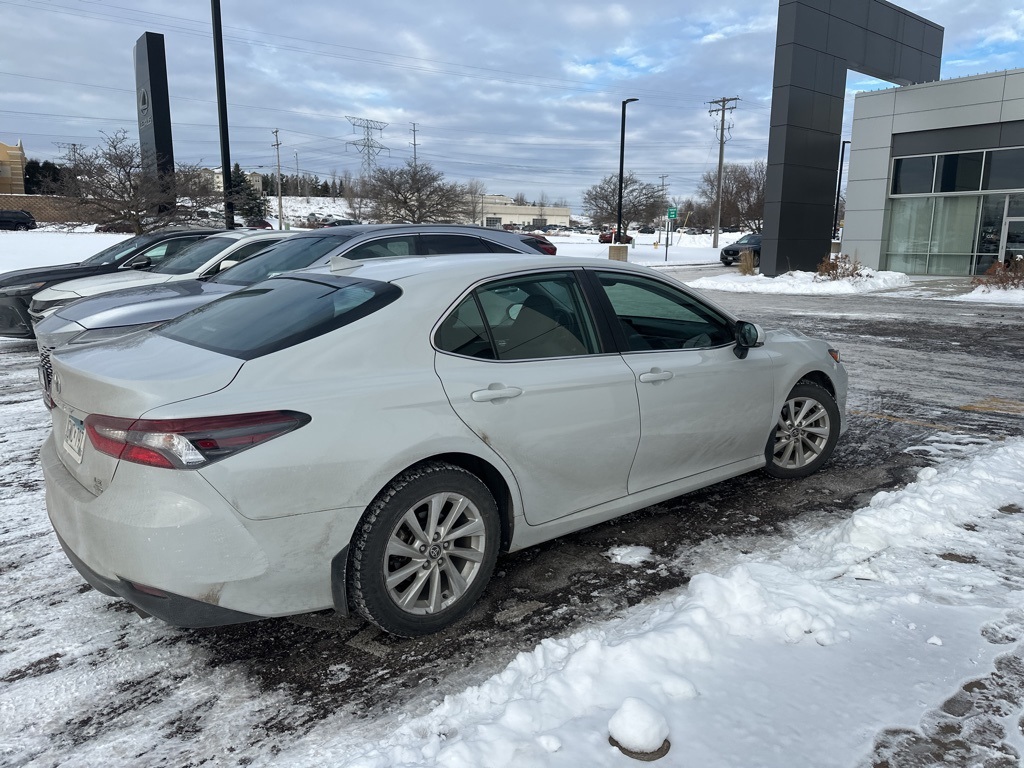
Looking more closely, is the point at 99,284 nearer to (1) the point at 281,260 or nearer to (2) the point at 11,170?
(1) the point at 281,260

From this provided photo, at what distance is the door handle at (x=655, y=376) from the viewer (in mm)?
3821

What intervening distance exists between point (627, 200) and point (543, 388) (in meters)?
78.1

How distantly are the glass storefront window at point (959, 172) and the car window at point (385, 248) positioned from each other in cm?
A: 2410

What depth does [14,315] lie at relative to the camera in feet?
31.2

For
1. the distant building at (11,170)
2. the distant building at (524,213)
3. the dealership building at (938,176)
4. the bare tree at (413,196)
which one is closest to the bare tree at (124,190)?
the bare tree at (413,196)

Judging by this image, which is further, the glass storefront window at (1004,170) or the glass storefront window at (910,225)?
the glass storefront window at (910,225)

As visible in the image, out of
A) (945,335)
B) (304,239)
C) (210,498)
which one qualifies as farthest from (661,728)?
(945,335)

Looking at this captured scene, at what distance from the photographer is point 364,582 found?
2.86 metres

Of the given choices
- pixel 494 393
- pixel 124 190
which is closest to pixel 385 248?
pixel 494 393

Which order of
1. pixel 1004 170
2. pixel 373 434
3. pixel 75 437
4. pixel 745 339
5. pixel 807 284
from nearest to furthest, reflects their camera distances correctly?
pixel 373 434, pixel 75 437, pixel 745 339, pixel 807 284, pixel 1004 170

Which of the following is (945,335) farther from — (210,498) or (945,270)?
(945,270)

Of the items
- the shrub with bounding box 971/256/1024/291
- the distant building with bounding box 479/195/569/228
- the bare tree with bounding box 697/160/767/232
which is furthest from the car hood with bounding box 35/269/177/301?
the distant building with bounding box 479/195/569/228

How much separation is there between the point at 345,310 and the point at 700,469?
226cm

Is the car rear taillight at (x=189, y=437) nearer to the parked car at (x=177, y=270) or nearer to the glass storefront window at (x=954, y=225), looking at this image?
the parked car at (x=177, y=270)
